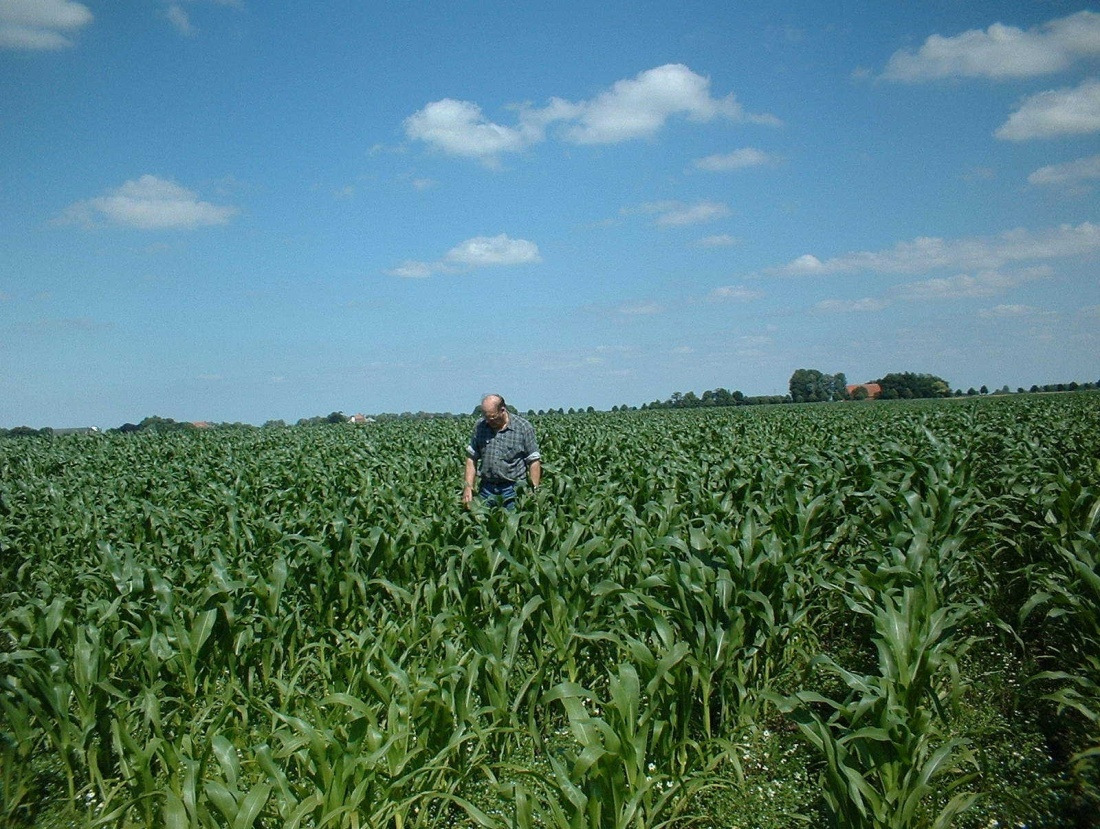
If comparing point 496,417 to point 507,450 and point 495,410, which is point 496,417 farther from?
point 507,450

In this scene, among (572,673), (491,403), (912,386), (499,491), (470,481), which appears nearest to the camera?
(572,673)

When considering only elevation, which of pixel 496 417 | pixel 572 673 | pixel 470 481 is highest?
pixel 496 417

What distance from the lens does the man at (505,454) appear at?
8.30m

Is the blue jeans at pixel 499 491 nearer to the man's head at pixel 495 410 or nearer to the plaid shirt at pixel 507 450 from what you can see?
the plaid shirt at pixel 507 450

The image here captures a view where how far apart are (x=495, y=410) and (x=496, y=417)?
9 cm

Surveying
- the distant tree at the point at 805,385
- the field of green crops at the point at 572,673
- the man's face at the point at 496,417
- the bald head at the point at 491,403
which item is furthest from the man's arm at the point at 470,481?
the distant tree at the point at 805,385

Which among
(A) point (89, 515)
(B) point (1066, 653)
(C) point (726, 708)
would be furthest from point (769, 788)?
(A) point (89, 515)

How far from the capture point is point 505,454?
8312mm

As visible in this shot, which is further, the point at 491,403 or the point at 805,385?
the point at 805,385

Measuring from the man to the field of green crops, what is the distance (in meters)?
0.61

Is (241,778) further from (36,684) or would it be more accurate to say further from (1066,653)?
(1066,653)

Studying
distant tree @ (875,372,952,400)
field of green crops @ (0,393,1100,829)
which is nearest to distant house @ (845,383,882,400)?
distant tree @ (875,372,952,400)

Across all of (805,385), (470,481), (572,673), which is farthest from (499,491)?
(805,385)

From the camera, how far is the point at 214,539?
291 inches
